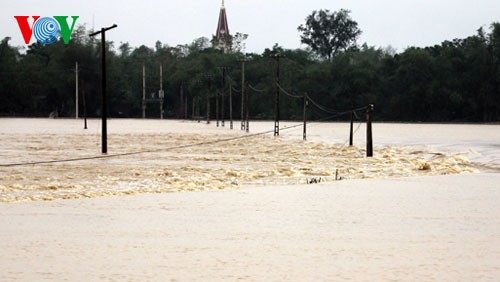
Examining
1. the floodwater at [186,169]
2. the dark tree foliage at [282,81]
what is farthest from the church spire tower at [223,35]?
the floodwater at [186,169]

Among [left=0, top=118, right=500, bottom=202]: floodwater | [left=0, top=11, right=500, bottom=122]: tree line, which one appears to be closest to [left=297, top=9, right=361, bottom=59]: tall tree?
[left=0, top=11, right=500, bottom=122]: tree line

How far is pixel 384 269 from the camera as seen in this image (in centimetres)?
607

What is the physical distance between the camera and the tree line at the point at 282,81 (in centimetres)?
8381

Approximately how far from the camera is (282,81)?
95062mm

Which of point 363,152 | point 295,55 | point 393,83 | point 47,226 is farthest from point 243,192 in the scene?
point 295,55

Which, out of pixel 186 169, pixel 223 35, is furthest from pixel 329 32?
pixel 186 169

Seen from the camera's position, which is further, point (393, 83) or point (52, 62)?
point (52, 62)

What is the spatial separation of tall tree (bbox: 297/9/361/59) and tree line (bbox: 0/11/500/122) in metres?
0.62

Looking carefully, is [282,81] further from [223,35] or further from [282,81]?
[223,35]

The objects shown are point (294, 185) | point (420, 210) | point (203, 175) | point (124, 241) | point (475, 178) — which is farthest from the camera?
point (203, 175)

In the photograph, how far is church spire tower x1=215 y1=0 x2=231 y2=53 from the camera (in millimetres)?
119375

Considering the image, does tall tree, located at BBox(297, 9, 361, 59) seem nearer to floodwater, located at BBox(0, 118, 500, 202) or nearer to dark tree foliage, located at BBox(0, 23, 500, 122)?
dark tree foliage, located at BBox(0, 23, 500, 122)

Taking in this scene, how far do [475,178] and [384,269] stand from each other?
8745mm

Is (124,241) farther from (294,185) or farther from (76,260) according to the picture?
(294,185)
